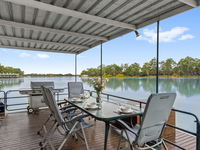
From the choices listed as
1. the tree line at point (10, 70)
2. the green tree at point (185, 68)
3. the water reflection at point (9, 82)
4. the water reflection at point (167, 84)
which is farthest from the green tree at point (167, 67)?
the tree line at point (10, 70)

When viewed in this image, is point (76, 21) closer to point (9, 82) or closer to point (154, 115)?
point (154, 115)

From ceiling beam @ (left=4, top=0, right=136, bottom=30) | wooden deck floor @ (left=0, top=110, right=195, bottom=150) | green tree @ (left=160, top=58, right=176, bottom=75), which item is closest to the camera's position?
ceiling beam @ (left=4, top=0, right=136, bottom=30)

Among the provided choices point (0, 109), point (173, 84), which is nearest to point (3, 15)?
point (0, 109)

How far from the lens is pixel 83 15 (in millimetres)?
2684

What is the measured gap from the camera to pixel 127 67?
24.6 ft

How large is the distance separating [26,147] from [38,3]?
2.45 meters

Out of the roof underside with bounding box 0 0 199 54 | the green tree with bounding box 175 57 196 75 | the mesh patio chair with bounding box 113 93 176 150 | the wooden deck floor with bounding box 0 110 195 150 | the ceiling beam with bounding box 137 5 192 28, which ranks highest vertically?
the roof underside with bounding box 0 0 199 54

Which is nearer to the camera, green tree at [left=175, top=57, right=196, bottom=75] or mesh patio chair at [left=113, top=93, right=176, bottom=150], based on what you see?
mesh patio chair at [left=113, top=93, right=176, bottom=150]

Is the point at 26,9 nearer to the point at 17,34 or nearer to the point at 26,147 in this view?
the point at 17,34

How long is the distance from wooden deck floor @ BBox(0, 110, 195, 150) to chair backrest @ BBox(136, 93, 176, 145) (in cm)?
100

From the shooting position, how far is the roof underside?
92.8 inches

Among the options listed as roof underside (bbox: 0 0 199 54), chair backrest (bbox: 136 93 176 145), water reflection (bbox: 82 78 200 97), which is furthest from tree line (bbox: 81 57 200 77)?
chair backrest (bbox: 136 93 176 145)

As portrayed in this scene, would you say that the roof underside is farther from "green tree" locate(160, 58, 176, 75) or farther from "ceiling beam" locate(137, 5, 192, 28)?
"green tree" locate(160, 58, 176, 75)

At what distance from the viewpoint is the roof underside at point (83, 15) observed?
7.73ft
